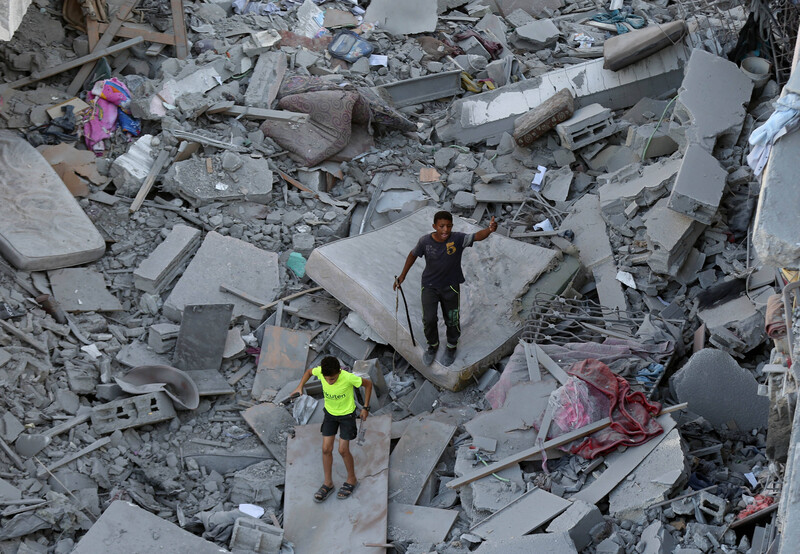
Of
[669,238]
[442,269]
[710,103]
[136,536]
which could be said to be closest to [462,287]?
[442,269]

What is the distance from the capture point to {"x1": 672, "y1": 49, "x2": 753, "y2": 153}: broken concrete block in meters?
10.3

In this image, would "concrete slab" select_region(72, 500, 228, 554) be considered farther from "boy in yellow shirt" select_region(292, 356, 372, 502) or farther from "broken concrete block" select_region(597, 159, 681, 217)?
"broken concrete block" select_region(597, 159, 681, 217)

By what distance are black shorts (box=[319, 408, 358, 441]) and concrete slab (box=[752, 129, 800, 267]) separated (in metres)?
3.73

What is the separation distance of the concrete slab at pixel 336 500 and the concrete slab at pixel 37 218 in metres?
3.68

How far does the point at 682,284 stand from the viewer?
9789 millimetres

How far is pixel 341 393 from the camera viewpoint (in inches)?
290

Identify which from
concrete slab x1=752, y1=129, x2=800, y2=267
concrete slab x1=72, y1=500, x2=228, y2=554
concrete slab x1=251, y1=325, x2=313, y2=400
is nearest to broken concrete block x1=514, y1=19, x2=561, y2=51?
concrete slab x1=251, y1=325, x2=313, y2=400

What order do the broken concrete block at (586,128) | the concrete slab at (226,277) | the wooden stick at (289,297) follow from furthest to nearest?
the broken concrete block at (586,128) → the wooden stick at (289,297) → the concrete slab at (226,277)

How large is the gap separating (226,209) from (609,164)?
5403 mm

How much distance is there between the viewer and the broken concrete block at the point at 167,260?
9.98 metres

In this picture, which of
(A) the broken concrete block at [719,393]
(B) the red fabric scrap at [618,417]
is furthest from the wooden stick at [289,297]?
(A) the broken concrete block at [719,393]


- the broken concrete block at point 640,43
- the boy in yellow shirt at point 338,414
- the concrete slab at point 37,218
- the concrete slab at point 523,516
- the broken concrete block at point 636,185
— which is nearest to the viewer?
the concrete slab at point 523,516

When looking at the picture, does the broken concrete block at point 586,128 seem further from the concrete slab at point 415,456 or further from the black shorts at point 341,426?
the black shorts at point 341,426

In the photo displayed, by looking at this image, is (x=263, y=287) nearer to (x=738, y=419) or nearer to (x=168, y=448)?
(x=168, y=448)
